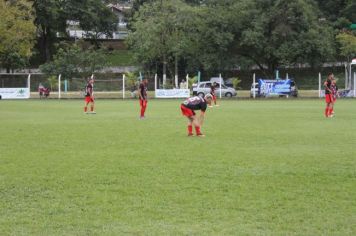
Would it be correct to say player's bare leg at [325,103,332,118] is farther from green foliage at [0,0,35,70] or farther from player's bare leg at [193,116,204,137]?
green foliage at [0,0,35,70]

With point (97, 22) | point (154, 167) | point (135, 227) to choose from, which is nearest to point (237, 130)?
point (154, 167)

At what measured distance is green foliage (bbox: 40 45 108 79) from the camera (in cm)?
6341

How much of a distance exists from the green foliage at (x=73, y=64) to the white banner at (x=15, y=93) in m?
11.9

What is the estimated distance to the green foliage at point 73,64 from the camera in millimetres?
63406

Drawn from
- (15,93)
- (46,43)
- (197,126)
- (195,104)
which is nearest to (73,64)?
(15,93)

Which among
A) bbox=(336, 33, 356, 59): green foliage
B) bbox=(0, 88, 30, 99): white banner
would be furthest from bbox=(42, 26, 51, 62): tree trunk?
bbox=(336, 33, 356, 59): green foliage

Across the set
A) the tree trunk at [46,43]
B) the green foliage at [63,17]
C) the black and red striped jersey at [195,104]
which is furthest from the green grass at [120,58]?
the black and red striped jersey at [195,104]

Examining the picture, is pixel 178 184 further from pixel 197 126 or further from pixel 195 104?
pixel 197 126

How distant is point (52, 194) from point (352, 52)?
2116 inches

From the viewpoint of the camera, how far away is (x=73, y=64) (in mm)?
64062

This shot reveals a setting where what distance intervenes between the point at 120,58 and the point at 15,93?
36331 mm

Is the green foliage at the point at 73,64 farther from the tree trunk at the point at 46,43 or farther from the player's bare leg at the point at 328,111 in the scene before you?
the player's bare leg at the point at 328,111

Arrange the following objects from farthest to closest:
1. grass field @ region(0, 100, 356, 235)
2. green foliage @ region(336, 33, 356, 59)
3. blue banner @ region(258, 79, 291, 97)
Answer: green foliage @ region(336, 33, 356, 59)
blue banner @ region(258, 79, 291, 97)
grass field @ region(0, 100, 356, 235)

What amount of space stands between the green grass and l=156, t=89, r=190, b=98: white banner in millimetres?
28919
